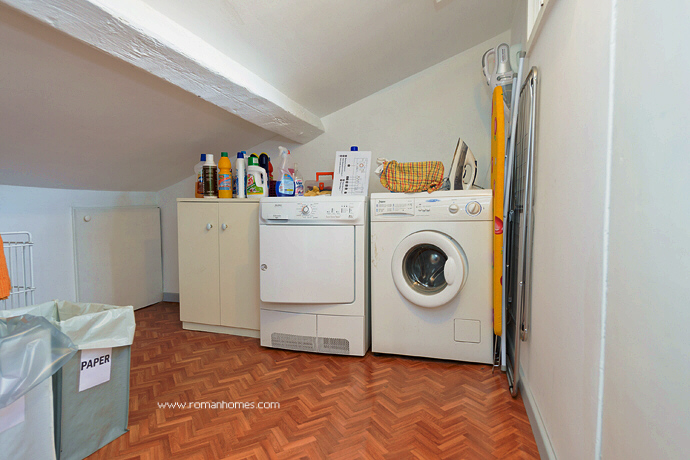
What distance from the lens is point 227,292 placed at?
2584 millimetres

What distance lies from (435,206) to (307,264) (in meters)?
A: 0.83

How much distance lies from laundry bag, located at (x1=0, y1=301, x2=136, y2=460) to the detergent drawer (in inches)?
36.4

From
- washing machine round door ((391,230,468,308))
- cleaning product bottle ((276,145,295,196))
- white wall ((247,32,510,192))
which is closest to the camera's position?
washing machine round door ((391,230,468,308))

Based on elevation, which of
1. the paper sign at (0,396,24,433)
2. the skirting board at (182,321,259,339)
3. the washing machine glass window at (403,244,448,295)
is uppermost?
the washing machine glass window at (403,244,448,295)

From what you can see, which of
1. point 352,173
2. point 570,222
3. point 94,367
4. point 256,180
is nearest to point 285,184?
point 256,180

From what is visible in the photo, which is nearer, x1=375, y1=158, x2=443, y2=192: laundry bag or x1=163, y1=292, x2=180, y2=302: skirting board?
x1=375, y1=158, x2=443, y2=192: laundry bag

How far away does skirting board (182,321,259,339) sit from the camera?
8.51 feet

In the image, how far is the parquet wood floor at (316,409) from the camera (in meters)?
1.38

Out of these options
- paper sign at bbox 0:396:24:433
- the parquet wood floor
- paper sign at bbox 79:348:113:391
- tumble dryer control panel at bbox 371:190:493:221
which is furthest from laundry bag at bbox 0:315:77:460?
tumble dryer control panel at bbox 371:190:493:221

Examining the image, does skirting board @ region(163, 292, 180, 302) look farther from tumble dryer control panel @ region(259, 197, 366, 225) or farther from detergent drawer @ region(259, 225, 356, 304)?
tumble dryer control panel @ region(259, 197, 366, 225)

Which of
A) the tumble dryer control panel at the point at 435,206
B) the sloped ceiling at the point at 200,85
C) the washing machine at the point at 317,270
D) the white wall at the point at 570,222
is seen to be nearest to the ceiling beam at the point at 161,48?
the sloped ceiling at the point at 200,85

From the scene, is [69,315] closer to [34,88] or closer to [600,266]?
[34,88]

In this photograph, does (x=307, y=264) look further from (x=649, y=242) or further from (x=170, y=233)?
(x=170, y=233)

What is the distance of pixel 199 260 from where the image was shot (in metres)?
2.64
